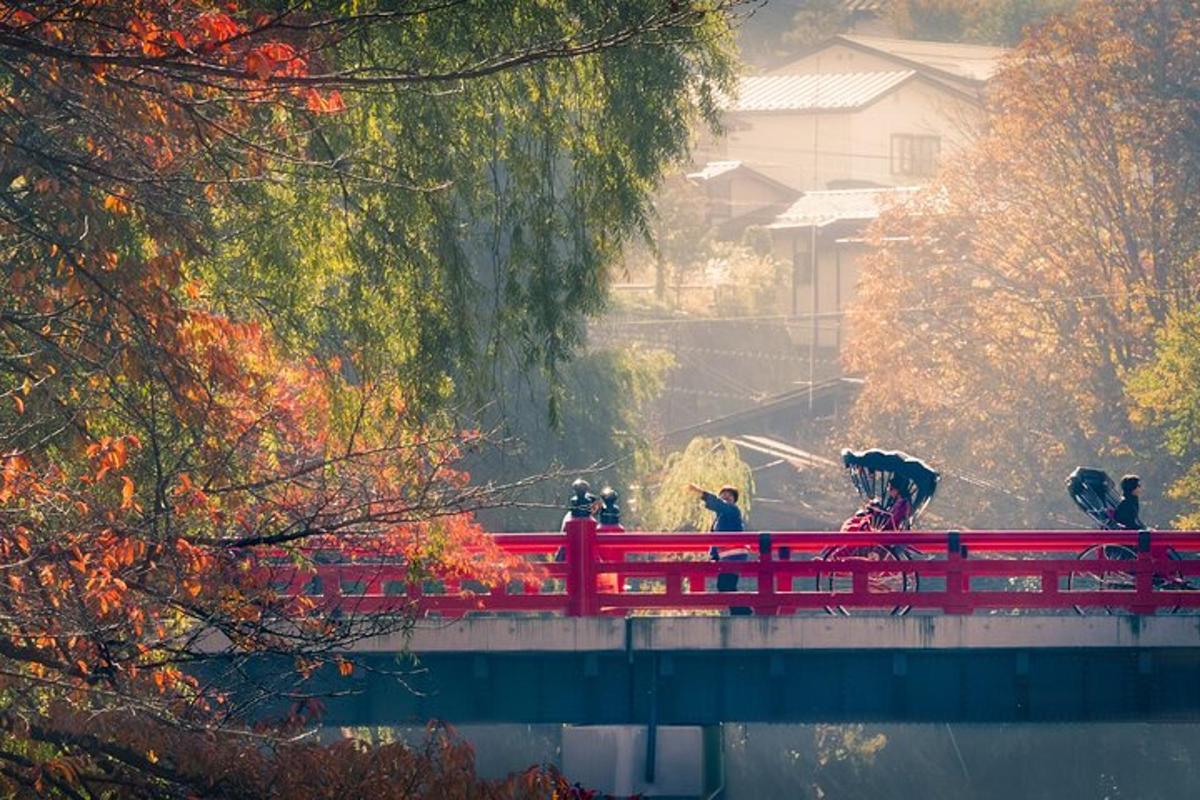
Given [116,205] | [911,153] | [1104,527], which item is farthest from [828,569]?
[911,153]

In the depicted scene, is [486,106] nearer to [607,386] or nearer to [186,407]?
[186,407]

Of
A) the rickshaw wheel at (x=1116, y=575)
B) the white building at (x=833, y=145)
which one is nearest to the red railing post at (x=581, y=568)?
the rickshaw wheel at (x=1116, y=575)

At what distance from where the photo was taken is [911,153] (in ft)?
243

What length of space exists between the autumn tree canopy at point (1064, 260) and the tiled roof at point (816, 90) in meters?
27.8

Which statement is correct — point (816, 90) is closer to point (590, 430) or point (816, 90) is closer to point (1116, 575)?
point (590, 430)

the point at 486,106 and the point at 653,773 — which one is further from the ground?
the point at 486,106

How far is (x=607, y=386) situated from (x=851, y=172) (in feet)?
149

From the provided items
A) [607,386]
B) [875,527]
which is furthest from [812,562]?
[607,386]

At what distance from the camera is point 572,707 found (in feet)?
57.3

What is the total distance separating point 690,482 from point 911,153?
44.1 metres

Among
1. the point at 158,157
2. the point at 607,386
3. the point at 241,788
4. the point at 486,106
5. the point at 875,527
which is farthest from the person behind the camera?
the point at 607,386

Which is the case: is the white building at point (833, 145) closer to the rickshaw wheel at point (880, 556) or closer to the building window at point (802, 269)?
the building window at point (802, 269)

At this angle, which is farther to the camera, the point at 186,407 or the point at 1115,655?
the point at 1115,655

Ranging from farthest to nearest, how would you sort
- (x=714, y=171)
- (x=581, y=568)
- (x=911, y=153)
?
(x=911, y=153) < (x=714, y=171) < (x=581, y=568)
